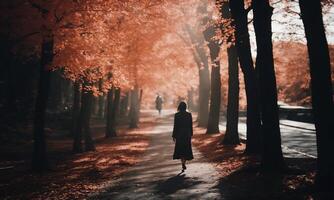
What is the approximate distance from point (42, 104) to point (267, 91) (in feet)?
22.4

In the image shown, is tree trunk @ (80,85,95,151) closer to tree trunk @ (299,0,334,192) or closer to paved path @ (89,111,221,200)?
paved path @ (89,111,221,200)

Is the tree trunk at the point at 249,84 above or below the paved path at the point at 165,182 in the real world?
above

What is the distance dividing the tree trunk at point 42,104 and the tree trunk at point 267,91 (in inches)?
249

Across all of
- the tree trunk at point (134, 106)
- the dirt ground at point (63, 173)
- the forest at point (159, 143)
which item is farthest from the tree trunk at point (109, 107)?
the tree trunk at point (134, 106)

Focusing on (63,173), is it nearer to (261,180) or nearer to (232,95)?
(261,180)

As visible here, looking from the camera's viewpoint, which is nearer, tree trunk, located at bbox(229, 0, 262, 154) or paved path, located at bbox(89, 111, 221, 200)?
paved path, located at bbox(89, 111, 221, 200)

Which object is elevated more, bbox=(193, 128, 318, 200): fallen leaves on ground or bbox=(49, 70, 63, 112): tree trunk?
bbox=(49, 70, 63, 112): tree trunk

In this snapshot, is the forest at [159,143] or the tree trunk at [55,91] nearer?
the forest at [159,143]

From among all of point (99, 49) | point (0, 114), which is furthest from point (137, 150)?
point (0, 114)

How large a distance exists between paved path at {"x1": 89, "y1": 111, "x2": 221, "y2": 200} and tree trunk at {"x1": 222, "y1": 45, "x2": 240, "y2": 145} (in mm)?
4726

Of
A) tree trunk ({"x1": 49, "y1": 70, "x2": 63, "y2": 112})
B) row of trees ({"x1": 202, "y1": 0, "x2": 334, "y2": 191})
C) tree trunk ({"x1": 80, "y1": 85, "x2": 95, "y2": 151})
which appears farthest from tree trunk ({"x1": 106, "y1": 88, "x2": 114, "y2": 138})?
tree trunk ({"x1": 49, "y1": 70, "x2": 63, "y2": 112})

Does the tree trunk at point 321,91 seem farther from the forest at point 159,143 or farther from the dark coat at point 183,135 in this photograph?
the dark coat at point 183,135

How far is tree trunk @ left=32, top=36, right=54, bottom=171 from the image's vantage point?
42.5ft

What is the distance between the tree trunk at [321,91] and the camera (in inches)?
331
